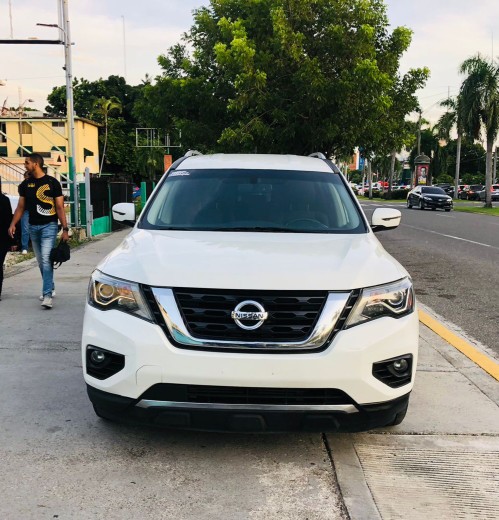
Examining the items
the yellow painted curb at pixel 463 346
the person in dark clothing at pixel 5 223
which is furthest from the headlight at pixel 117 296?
the person in dark clothing at pixel 5 223

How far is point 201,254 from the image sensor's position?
11.1 feet

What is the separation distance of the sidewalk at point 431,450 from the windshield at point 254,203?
139cm

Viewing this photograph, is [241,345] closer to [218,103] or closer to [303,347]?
[303,347]

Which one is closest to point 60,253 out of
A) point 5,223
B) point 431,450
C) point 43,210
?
point 43,210

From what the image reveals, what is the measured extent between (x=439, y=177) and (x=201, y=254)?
84102 millimetres

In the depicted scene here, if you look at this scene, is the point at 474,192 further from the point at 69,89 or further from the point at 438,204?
the point at 69,89

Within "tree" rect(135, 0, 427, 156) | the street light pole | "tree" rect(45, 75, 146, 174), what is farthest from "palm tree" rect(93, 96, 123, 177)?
the street light pole

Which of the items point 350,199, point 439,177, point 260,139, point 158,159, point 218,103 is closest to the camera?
point 350,199

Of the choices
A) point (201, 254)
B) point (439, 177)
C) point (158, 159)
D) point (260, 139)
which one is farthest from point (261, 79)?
point (439, 177)

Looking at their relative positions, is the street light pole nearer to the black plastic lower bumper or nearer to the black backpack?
the black backpack

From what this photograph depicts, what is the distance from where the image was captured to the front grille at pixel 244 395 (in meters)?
3.05

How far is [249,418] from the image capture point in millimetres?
3031

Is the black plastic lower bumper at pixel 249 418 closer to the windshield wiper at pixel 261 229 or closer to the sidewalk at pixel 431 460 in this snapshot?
the sidewalk at pixel 431 460

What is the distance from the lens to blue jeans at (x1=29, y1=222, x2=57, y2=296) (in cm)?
679
